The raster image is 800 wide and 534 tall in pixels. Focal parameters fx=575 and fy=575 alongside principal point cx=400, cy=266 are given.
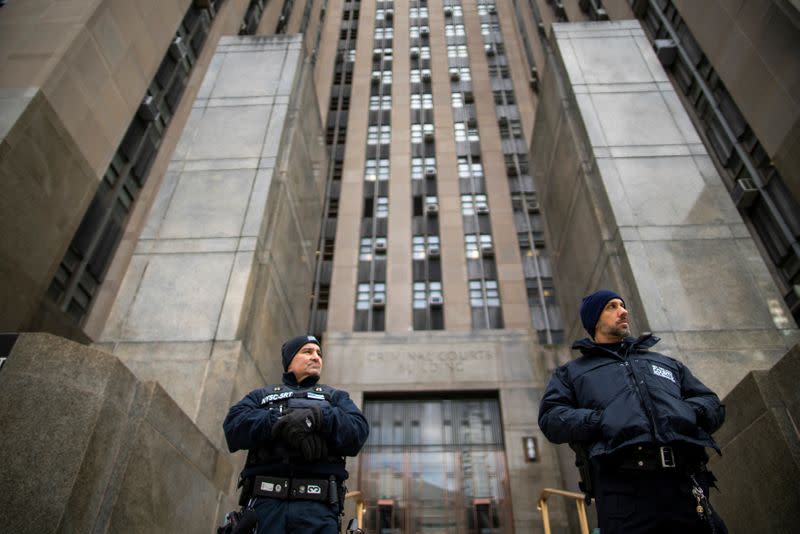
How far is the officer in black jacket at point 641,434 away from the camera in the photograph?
300 cm

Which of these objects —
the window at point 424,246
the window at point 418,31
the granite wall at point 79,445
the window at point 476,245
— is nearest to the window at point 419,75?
the window at point 418,31

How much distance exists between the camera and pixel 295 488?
3.41 meters

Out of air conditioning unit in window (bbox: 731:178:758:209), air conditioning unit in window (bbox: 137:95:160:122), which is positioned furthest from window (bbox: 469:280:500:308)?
air conditioning unit in window (bbox: 137:95:160:122)

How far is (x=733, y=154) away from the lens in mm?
14297

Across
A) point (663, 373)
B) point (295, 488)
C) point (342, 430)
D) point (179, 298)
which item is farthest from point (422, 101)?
point (295, 488)

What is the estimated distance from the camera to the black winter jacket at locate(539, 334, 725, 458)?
3.15 metres

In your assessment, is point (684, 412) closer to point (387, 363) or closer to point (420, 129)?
point (387, 363)

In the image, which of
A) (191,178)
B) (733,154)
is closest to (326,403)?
(191,178)

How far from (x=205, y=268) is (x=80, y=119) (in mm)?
3154

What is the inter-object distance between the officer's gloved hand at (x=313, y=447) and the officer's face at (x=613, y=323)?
2.00 metres

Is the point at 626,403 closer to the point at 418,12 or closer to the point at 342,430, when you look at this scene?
the point at 342,430

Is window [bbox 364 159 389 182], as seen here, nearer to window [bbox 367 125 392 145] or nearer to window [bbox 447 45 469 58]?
window [bbox 367 125 392 145]

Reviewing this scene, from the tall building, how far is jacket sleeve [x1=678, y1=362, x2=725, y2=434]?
556cm

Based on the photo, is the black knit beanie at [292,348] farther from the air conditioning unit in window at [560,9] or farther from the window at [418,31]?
the window at [418,31]
